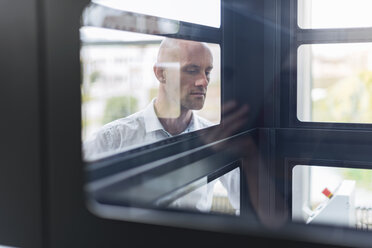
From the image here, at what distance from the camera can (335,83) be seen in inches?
87.4

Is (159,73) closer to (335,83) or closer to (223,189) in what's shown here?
(223,189)

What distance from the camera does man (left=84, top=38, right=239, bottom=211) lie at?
5.22 ft

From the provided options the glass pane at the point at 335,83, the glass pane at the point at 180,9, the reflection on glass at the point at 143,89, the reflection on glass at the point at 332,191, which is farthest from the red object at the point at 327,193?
the glass pane at the point at 180,9

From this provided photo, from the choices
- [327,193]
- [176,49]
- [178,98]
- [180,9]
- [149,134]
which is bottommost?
[327,193]

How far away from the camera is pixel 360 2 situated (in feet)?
6.60

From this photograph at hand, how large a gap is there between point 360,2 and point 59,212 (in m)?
1.67

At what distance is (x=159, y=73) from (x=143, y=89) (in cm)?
20

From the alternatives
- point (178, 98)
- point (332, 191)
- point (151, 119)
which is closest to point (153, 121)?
point (151, 119)

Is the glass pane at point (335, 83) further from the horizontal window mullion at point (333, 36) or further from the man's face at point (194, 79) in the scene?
the man's face at point (194, 79)

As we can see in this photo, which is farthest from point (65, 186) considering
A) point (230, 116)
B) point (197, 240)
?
point (230, 116)

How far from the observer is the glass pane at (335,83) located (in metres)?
2.13

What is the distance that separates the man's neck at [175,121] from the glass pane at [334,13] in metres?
0.73

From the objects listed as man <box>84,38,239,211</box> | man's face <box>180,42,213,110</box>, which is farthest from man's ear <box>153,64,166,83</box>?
man's face <box>180,42,213,110</box>

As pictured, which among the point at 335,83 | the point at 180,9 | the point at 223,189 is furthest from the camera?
the point at 335,83
